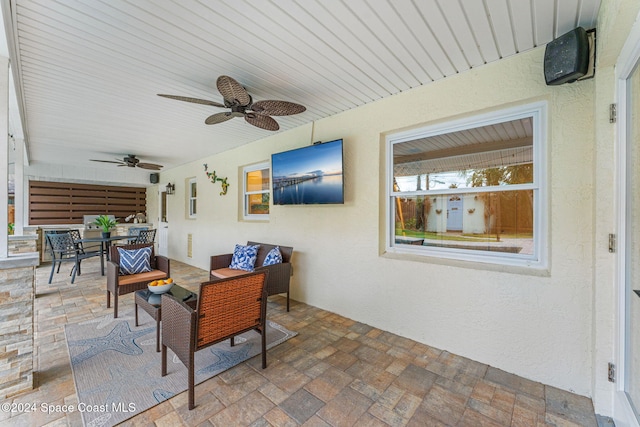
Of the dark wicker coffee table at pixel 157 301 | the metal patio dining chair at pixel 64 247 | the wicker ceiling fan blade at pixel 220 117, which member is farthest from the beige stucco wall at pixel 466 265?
the metal patio dining chair at pixel 64 247

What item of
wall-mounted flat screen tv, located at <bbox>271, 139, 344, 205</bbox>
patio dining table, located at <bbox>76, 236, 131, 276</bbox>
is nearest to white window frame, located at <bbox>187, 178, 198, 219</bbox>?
patio dining table, located at <bbox>76, 236, 131, 276</bbox>

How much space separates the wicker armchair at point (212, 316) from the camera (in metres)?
1.69

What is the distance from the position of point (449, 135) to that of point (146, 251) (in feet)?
12.8

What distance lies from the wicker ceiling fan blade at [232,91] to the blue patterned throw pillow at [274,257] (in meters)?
1.85

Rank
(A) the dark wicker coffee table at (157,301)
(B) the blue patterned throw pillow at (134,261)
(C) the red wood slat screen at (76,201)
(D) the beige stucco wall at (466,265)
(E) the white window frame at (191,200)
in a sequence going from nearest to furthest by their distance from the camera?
1. (D) the beige stucco wall at (466,265)
2. (A) the dark wicker coffee table at (157,301)
3. (B) the blue patterned throw pillow at (134,261)
4. (E) the white window frame at (191,200)
5. (C) the red wood slat screen at (76,201)

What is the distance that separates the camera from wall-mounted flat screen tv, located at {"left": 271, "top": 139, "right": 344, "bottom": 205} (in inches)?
120

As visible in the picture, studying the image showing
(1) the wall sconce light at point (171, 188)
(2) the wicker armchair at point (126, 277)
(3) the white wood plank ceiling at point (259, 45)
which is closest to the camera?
(3) the white wood plank ceiling at point (259, 45)

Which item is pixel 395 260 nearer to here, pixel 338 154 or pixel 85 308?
pixel 338 154

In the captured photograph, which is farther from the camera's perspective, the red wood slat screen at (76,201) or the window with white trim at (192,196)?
the red wood slat screen at (76,201)

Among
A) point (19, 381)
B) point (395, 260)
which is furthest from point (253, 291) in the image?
point (19, 381)

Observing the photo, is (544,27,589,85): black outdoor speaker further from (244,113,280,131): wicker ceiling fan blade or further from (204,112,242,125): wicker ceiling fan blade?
(204,112,242,125): wicker ceiling fan blade

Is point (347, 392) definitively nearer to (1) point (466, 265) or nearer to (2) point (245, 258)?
(1) point (466, 265)

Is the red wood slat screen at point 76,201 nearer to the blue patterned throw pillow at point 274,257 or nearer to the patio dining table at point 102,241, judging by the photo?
the patio dining table at point 102,241

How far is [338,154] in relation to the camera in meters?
3.01
